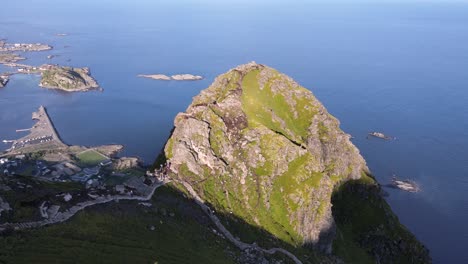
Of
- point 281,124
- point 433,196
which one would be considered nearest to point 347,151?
point 281,124

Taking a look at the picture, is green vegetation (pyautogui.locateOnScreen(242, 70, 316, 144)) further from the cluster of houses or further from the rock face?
the cluster of houses

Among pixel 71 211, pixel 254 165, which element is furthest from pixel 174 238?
pixel 254 165

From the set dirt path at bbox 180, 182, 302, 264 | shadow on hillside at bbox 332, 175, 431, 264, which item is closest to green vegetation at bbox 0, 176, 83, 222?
dirt path at bbox 180, 182, 302, 264

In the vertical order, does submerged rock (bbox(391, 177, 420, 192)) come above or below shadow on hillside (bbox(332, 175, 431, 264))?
below

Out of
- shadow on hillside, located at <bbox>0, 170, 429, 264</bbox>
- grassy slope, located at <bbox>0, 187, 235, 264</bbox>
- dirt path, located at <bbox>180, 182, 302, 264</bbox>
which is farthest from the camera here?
dirt path, located at <bbox>180, 182, 302, 264</bbox>

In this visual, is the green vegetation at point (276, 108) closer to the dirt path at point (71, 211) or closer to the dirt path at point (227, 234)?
the dirt path at point (227, 234)

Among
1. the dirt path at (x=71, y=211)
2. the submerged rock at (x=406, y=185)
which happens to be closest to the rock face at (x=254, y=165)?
the dirt path at (x=71, y=211)

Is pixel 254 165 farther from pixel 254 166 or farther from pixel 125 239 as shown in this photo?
pixel 125 239

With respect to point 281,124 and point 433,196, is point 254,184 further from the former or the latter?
point 433,196
